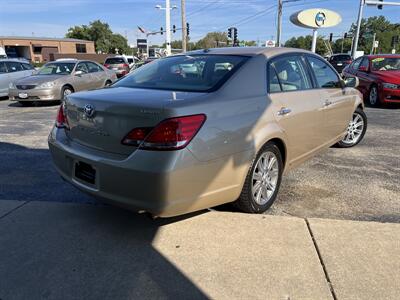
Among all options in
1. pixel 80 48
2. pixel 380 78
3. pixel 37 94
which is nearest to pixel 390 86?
pixel 380 78

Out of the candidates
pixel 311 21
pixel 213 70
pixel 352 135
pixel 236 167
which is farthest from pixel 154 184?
pixel 311 21

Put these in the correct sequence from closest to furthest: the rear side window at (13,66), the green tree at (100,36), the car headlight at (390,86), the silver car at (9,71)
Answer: the car headlight at (390,86) → the silver car at (9,71) → the rear side window at (13,66) → the green tree at (100,36)

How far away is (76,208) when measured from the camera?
3.91 meters

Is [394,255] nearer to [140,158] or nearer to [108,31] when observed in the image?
[140,158]

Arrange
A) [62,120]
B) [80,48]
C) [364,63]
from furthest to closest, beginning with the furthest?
[80,48] < [364,63] < [62,120]

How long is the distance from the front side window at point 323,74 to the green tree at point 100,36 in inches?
3660

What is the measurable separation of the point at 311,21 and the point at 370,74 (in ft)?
40.2

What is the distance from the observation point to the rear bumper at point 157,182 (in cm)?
271

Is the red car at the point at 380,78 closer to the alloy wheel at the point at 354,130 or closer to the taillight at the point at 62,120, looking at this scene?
the alloy wheel at the point at 354,130

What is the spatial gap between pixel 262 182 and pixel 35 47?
77.6 meters

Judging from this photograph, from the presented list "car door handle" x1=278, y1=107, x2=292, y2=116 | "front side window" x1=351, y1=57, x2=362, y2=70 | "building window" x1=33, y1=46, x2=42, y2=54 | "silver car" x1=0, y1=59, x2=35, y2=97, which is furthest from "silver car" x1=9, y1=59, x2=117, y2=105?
"building window" x1=33, y1=46, x2=42, y2=54

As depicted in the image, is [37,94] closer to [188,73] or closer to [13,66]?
[13,66]

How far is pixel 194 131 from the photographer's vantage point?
2809 mm

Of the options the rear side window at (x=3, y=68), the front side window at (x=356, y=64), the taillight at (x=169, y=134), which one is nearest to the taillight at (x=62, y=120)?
the taillight at (x=169, y=134)
